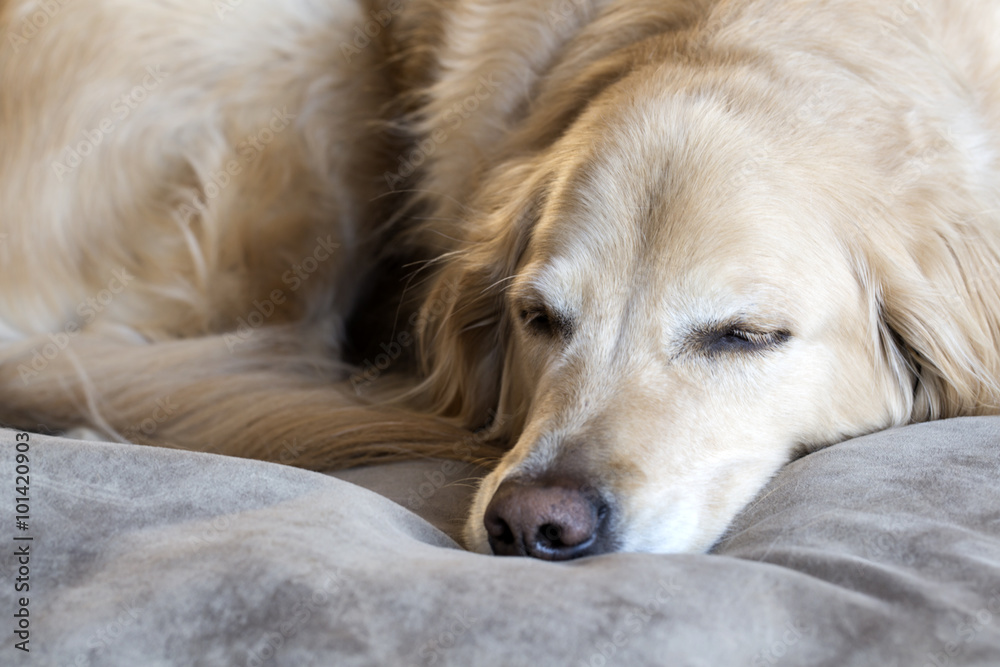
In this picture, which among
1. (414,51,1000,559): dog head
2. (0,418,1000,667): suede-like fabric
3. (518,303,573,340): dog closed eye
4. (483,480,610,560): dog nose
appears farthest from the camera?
(518,303,573,340): dog closed eye

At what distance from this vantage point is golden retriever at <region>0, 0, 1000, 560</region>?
5.05 feet

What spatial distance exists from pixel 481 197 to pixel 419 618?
1395mm

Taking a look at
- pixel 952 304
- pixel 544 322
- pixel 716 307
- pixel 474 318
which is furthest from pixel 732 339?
pixel 474 318

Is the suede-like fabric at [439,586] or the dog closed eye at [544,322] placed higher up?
the dog closed eye at [544,322]

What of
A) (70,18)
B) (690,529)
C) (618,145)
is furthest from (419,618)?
(70,18)

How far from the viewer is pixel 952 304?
5.61 ft

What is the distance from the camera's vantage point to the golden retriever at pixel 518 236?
1.54 m

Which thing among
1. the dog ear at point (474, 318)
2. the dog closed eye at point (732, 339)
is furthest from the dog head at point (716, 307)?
the dog ear at point (474, 318)

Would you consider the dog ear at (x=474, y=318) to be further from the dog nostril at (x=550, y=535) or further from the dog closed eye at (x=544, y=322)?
the dog nostril at (x=550, y=535)

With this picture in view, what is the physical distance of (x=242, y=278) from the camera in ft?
8.11

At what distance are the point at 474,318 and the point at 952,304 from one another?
98 centimetres

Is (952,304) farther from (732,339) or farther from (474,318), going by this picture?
(474,318)

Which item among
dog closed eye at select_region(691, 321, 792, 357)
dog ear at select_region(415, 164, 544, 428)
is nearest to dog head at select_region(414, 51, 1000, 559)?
dog closed eye at select_region(691, 321, 792, 357)

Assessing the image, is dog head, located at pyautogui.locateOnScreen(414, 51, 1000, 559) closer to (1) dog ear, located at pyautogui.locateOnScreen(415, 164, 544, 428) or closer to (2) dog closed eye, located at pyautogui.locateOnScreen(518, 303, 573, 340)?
(2) dog closed eye, located at pyautogui.locateOnScreen(518, 303, 573, 340)
